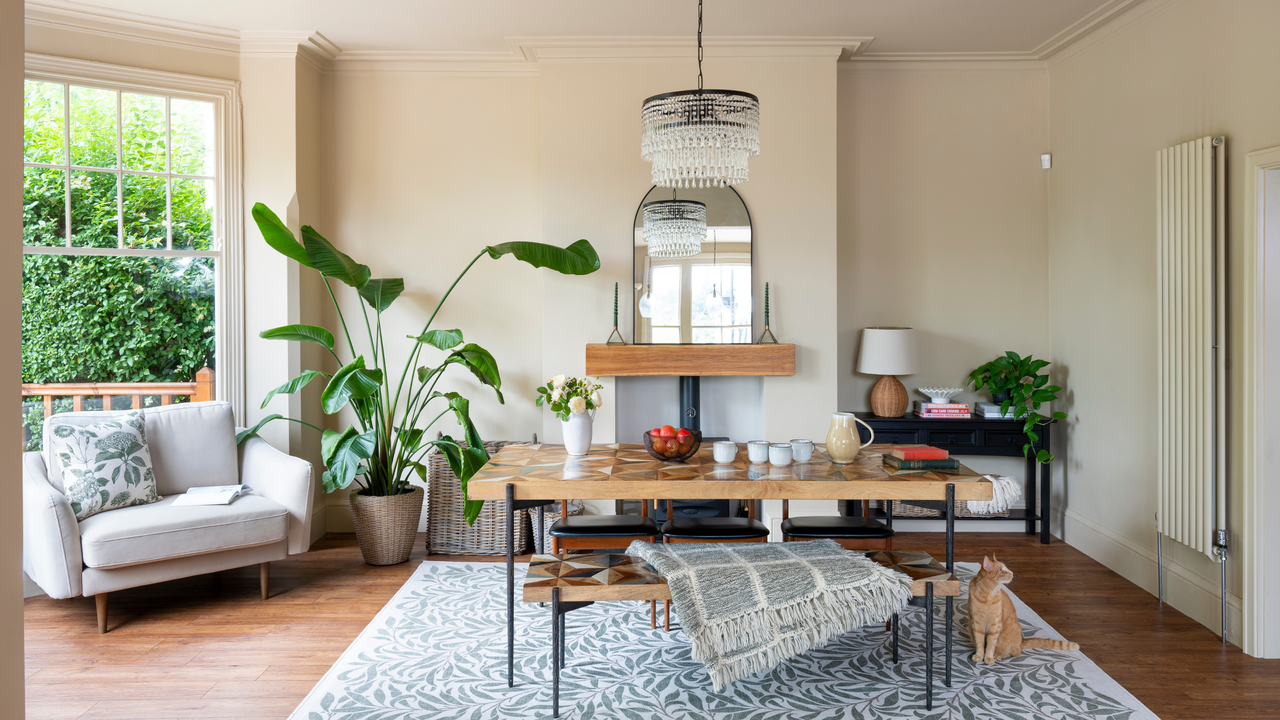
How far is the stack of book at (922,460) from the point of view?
109 inches

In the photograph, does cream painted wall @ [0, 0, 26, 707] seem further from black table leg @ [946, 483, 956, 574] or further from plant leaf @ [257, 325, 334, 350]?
plant leaf @ [257, 325, 334, 350]

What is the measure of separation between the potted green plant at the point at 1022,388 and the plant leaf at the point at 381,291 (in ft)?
11.3

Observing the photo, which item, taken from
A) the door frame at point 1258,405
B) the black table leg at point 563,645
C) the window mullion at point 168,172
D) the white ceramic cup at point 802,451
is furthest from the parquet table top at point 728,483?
the window mullion at point 168,172

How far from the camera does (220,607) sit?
348 cm

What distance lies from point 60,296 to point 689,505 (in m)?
3.53

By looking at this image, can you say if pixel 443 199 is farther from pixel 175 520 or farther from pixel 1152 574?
pixel 1152 574

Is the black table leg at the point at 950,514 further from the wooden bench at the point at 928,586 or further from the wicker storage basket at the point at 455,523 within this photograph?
the wicker storage basket at the point at 455,523

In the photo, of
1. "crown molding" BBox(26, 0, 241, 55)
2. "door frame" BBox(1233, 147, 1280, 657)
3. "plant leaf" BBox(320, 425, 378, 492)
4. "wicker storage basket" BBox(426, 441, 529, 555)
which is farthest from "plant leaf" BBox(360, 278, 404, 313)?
"door frame" BBox(1233, 147, 1280, 657)

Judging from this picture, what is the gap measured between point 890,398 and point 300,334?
3393mm

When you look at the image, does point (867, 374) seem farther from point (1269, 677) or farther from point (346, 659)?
point (346, 659)

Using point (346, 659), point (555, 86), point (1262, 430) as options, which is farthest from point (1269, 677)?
point (555, 86)

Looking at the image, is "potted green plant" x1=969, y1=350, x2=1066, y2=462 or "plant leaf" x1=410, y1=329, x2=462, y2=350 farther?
"potted green plant" x1=969, y1=350, x2=1066, y2=462

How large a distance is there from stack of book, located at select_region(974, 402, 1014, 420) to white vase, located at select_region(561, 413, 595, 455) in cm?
268

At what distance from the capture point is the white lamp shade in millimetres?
4477
